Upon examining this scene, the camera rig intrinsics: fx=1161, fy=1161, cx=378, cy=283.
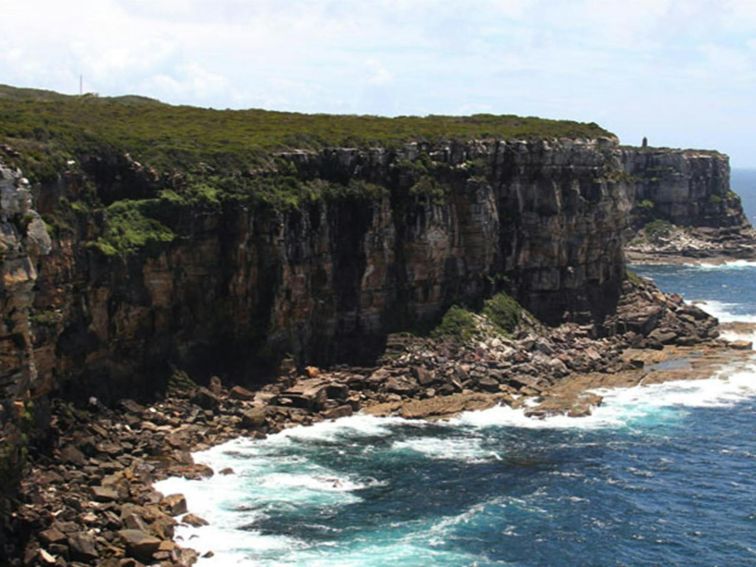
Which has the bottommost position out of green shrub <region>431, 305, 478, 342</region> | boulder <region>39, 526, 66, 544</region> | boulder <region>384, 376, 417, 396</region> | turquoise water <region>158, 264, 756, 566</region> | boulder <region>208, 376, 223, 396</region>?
turquoise water <region>158, 264, 756, 566</region>

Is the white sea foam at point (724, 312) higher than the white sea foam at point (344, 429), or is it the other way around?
the white sea foam at point (724, 312)

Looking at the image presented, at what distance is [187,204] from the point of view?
317ft

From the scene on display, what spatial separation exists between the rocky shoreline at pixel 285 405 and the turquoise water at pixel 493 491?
2.34 metres

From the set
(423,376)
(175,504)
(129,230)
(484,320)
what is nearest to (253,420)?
(129,230)

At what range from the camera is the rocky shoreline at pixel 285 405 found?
65250mm

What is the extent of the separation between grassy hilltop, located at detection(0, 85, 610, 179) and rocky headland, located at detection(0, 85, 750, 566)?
420mm

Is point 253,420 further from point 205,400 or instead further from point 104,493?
point 104,493

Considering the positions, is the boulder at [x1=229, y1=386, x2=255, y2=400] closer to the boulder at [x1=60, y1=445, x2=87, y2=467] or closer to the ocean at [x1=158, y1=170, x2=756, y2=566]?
the ocean at [x1=158, y1=170, x2=756, y2=566]

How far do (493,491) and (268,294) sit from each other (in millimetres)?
30724

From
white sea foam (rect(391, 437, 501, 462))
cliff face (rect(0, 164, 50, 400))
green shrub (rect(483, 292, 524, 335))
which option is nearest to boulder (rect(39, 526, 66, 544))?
cliff face (rect(0, 164, 50, 400))

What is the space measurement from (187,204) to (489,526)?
3954 cm

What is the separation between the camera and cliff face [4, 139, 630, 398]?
8731 centimetres

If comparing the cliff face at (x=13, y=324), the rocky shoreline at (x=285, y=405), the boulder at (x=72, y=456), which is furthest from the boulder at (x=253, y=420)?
the cliff face at (x=13, y=324)

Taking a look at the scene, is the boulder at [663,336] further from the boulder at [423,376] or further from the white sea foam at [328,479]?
the boulder at [423,376]
